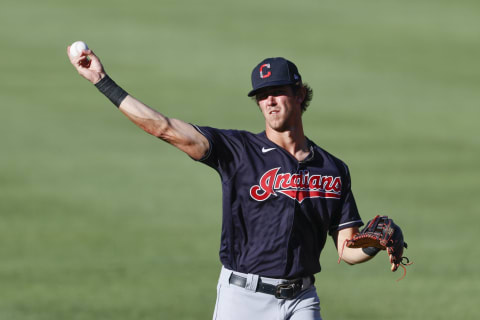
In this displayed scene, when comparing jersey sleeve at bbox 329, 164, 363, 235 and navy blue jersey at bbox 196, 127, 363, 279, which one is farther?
jersey sleeve at bbox 329, 164, 363, 235

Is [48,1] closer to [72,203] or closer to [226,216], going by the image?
[72,203]

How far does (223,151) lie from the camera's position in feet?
19.4

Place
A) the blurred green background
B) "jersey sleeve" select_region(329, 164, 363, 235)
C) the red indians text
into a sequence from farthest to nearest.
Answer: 1. the blurred green background
2. "jersey sleeve" select_region(329, 164, 363, 235)
3. the red indians text

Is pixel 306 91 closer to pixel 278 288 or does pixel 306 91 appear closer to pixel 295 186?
pixel 295 186

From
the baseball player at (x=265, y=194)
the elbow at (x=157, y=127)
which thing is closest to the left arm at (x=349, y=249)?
the baseball player at (x=265, y=194)

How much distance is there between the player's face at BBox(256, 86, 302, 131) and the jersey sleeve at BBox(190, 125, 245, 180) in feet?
0.90

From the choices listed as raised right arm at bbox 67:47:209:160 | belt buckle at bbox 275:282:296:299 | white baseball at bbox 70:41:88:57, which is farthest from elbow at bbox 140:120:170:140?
belt buckle at bbox 275:282:296:299

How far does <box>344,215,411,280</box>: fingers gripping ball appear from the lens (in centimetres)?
596

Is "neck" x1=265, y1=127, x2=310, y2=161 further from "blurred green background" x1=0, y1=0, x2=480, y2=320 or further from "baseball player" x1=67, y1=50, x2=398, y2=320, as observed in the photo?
"blurred green background" x1=0, y1=0, x2=480, y2=320

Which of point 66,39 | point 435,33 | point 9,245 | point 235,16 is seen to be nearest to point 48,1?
point 66,39

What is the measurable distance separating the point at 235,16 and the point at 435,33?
5429 mm

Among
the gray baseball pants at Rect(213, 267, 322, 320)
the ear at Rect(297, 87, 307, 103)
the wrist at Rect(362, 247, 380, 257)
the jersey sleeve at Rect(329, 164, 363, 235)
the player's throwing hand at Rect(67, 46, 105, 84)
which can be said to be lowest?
the gray baseball pants at Rect(213, 267, 322, 320)

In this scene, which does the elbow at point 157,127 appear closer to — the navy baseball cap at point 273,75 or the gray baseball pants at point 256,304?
the navy baseball cap at point 273,75

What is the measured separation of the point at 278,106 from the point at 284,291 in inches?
51.0
